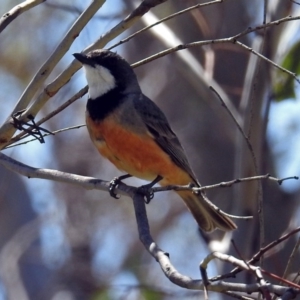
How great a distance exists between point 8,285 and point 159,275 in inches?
90.9

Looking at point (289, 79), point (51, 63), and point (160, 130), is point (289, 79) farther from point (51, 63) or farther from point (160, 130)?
point (51, 63)

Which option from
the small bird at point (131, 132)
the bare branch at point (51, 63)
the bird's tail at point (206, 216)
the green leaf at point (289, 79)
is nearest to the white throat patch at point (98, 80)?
the small bird at point (131, 132)

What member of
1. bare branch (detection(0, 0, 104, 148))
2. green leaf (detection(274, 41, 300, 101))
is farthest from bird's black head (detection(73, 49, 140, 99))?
bare branch (detection(0, 0, 104, 148))

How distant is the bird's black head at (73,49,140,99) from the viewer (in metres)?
→ 5.21

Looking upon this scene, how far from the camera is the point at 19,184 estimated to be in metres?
9.14

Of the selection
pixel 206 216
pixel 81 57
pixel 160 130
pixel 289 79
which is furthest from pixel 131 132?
pixel 289 79

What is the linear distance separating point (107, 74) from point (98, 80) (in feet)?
0.34

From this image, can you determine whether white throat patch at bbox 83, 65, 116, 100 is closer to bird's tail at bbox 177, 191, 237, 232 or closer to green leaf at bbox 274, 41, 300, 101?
bird's tail at bbox 177, 191, 237, 232

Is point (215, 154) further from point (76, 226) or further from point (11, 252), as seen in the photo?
point (11, 252)

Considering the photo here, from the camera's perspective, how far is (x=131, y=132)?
501 centimetres

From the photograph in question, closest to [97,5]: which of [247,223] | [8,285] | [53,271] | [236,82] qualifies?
[247,223]

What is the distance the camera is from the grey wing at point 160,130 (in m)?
5.28

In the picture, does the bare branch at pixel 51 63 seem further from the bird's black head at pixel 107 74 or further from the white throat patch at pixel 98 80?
the white throat patch at pixel 98 80

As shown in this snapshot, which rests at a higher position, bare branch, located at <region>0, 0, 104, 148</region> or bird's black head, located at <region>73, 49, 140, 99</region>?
bird's black head, located at <region>73, 49, 140, 99</region>
